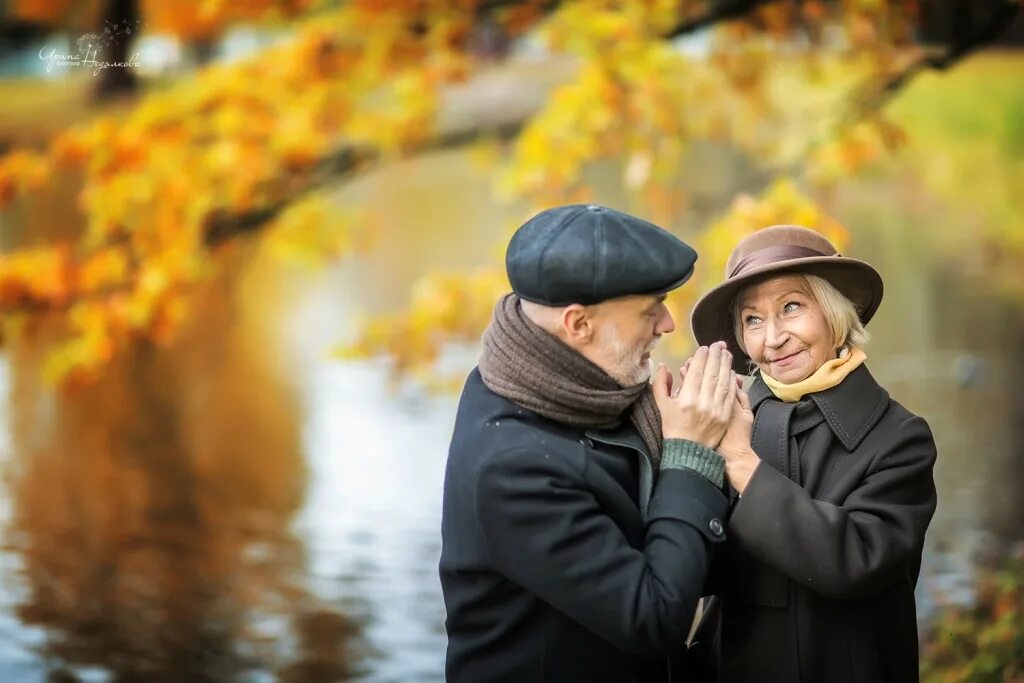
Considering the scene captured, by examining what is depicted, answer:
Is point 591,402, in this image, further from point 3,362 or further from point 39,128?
point 3,362

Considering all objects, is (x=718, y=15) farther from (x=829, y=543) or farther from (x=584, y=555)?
(x=584, y=555)

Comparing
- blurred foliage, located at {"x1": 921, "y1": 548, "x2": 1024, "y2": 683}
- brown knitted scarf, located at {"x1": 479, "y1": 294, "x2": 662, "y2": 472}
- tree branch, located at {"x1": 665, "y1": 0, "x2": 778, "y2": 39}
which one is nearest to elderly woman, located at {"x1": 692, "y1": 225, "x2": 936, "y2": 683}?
brown knitted scarf, located at {"x1": 479, "y1": 294, "x2": 662, "y2": 472}

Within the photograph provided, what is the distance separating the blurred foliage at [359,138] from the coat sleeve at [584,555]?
2689mm

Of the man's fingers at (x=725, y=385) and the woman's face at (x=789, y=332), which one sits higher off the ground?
the woman's face at (x=789, y=332)

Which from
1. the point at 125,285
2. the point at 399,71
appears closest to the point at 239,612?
the point at 125,285

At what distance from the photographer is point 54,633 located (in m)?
5.48

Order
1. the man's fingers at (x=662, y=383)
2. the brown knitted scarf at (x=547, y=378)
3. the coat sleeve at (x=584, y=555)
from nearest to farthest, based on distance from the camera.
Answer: the coat sleeve at (x=584, y=555), the brown knitted scarf at (x=547, y=378), the man's fingers at (x=662, y=383)

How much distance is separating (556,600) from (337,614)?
4.11m

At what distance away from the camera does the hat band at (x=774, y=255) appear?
2041 mm

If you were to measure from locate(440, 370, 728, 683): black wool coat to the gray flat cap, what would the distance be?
0.19 meters

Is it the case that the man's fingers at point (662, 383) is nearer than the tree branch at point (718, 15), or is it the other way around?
the man's fingers at point (662, 383)

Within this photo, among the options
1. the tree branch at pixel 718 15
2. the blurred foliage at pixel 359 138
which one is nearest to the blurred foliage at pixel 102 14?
the blurred foliage at pixel 359 138

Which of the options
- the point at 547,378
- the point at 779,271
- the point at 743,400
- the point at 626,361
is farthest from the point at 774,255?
the point at 547,378

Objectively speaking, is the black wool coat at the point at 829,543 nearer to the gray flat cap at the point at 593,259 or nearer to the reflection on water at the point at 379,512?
the gray flat cap at the point at 593,259
